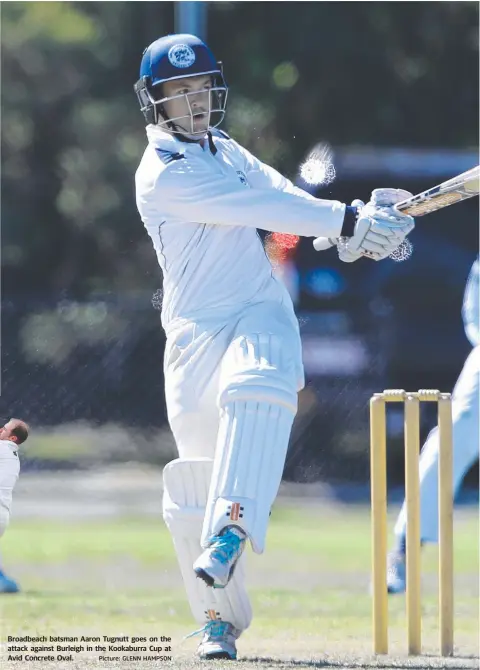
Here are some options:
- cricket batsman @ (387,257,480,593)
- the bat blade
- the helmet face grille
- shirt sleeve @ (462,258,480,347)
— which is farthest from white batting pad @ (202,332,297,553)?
shirt sleeve @ (462,258,480,347)

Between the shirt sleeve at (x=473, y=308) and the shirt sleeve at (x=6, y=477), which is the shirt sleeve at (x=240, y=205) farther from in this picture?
the shirt sleeve at (x=473, y=308)

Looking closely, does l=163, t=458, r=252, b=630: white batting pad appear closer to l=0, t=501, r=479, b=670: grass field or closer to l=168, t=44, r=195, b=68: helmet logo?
l=0, t=501, r=479, b=670: grass field

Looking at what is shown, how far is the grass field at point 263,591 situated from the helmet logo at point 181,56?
1683 millimetres

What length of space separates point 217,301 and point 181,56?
2.33 feet

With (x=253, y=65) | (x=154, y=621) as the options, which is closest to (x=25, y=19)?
(x=253, y=65)

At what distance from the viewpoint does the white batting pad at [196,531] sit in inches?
188

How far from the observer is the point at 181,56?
4.87 m

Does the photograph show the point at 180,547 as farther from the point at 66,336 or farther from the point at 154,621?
the point at 66,336

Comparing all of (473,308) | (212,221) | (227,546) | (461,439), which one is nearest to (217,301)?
(212,221)

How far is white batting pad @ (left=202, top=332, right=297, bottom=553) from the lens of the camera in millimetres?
4520

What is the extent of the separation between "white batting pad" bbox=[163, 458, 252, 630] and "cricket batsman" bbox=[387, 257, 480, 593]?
141 centimetres

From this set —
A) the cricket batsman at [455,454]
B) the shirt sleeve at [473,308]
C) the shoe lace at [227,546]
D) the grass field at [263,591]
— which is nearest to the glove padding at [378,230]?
the shoe lace at [227,546]

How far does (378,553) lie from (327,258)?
6.80 metres

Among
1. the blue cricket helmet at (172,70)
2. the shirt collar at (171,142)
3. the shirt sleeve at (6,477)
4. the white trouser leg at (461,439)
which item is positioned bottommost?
the shirt sleeve at (6,477)
